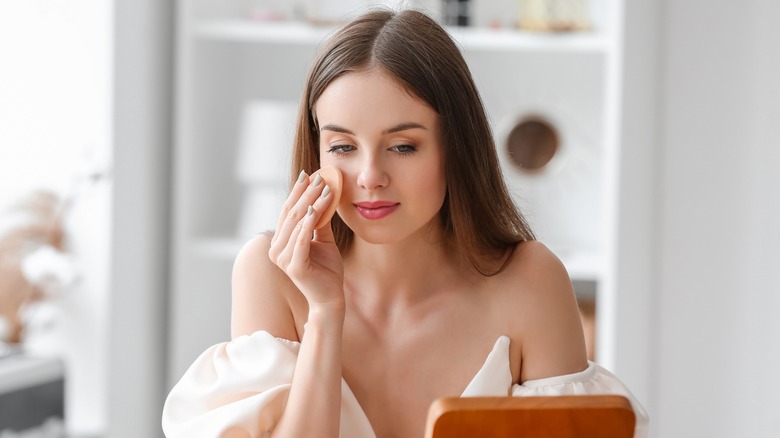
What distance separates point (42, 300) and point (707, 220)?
6.54 feet

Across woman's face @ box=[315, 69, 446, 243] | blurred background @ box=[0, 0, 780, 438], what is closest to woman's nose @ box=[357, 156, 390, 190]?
woman's face @ box=[315, 69, 446, 243]

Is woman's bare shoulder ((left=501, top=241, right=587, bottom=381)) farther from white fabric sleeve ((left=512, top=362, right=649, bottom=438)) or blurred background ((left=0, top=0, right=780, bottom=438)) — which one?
blurred background ((left=0, top=0, right=780, bottom=438))

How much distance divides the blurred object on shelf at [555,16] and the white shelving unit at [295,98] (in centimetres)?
4

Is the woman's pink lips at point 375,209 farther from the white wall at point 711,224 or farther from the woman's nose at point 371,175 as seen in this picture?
the white wall at point 711,224

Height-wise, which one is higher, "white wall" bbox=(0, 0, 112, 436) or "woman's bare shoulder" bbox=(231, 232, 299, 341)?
"white wall" bbox=(0, 0, 112, 436)

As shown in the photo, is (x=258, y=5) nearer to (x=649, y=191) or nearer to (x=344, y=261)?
(x=649, y=191)

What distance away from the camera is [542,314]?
51.4 inches

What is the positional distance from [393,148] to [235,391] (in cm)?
38

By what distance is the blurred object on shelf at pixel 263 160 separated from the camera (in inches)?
108

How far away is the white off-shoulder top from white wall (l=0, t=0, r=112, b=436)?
169 cm

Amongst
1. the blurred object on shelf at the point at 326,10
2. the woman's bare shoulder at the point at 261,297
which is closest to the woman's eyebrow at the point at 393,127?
the woman's bare shoulder at the point at 261,297

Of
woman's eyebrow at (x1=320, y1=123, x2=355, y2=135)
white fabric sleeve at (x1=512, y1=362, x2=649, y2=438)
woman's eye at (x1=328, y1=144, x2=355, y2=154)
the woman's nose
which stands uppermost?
woman's eyebrow at (x1=320, y1=123, x2=355, y2=135)

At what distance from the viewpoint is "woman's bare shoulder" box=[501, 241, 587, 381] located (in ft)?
4.21

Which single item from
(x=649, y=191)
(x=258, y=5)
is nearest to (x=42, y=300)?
(x=258, y=5)
